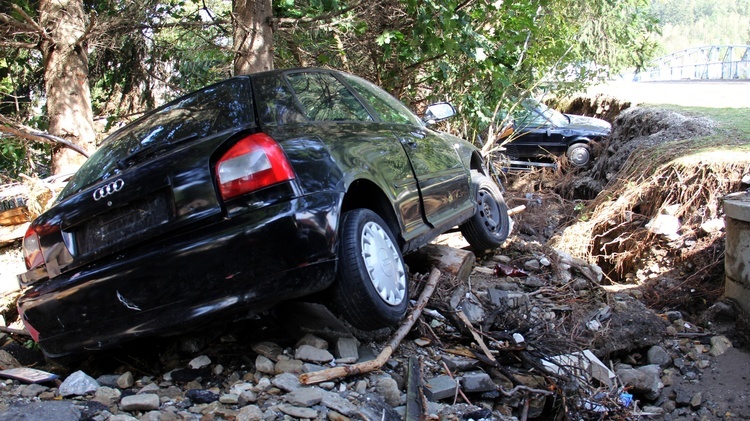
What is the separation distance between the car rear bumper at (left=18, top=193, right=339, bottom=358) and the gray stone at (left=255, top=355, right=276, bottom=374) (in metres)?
0.33

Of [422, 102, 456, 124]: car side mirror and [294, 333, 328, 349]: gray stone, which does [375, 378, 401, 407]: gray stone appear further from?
[422, 102, 456, 124]: car side mirror

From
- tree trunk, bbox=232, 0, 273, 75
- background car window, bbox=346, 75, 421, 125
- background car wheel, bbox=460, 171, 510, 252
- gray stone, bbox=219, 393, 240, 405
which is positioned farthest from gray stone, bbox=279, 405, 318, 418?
tree trunk, bbox=232, 0, 273, 75

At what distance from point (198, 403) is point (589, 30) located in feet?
67.0

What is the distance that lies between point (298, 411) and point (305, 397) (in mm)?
105

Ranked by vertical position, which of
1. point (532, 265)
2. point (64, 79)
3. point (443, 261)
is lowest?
point (532, 265)

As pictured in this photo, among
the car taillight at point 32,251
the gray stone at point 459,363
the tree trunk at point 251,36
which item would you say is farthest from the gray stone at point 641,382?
the tree trunk at point 251,36

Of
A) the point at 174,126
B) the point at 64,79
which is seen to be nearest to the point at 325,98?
the point at 174,126

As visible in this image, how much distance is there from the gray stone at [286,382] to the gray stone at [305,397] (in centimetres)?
5

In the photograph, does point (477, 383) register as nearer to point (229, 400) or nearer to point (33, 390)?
point (229, 400)

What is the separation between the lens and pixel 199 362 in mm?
3383

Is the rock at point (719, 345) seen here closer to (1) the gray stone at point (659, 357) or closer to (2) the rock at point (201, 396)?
(1) the gray stone at point (659, 357)

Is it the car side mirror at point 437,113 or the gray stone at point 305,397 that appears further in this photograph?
the car side mirror at point 437,113

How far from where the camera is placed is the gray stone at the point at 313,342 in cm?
346

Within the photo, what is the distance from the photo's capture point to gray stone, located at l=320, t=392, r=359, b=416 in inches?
111
